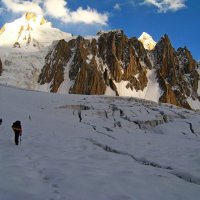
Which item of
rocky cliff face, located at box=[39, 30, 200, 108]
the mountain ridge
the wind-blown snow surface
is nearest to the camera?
the wind-blown snow surface

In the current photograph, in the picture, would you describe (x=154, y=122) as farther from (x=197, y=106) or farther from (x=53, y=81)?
(x=197, y=106)

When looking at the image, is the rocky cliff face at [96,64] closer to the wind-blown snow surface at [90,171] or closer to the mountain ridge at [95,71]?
the mountain ridge at [95,71]

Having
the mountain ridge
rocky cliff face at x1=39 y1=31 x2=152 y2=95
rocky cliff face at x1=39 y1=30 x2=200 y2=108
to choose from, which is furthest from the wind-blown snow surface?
the mountain ridge

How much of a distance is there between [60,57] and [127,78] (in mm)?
34303

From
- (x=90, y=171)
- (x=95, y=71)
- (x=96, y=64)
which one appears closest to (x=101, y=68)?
(x=96, y=64)

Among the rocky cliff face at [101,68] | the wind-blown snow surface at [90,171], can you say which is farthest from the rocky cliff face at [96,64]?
the wind-blown snow surface at [90,171]

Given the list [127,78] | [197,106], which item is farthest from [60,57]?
[197,106]

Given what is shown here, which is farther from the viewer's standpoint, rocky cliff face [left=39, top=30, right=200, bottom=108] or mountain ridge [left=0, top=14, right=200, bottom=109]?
mountain ridge [left=0, top=14, right=200, bottom=109]

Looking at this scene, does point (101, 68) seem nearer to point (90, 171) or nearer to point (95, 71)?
point (95, 71)

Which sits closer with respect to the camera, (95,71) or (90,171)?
(90,171)

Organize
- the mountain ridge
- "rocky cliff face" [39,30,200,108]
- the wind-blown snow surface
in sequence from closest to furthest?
the wind-blown snow surface
"rocky cliff face" [39,30,200,108]
the mountain ridge

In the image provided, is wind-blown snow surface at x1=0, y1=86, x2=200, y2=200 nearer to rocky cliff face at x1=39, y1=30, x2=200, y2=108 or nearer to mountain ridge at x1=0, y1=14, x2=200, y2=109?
rocky cliff face at x1=39, y1=30, x2=200, y2=108

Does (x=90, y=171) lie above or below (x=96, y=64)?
below

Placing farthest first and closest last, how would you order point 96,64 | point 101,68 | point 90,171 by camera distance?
point 101,68
point 96,64
point 90,171
